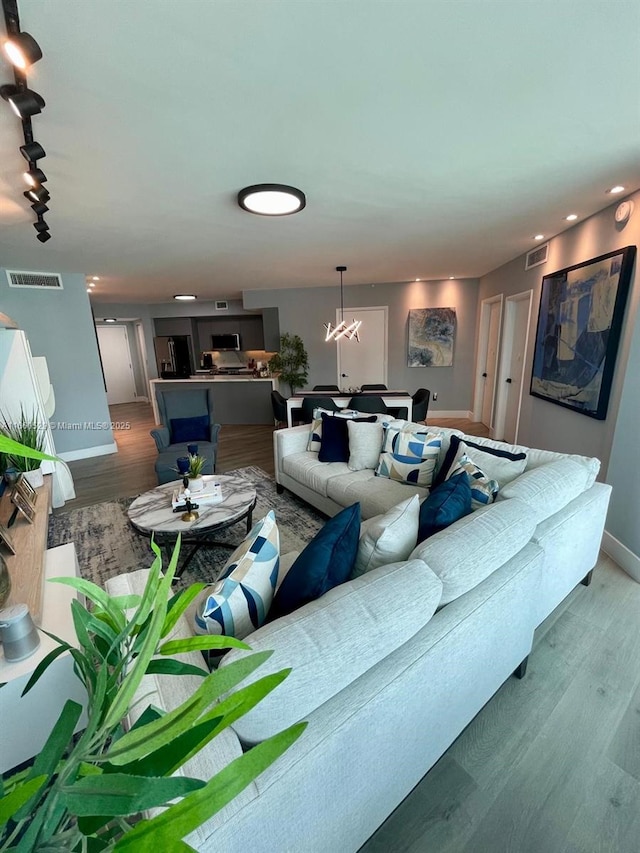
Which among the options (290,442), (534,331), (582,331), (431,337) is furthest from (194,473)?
(431,337)

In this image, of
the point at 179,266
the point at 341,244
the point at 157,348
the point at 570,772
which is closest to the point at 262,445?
the point at 179,266

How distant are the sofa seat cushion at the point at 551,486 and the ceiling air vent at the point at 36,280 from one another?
565 centimetres

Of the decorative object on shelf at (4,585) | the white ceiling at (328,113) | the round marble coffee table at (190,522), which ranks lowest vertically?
the round marble coffee table at (190,522)

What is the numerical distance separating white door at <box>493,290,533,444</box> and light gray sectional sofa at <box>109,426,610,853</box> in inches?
138

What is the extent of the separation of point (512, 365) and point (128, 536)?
16.5 ft

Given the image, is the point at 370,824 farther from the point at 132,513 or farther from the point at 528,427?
the point at 528,427

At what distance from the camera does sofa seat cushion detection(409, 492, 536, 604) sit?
1.19m

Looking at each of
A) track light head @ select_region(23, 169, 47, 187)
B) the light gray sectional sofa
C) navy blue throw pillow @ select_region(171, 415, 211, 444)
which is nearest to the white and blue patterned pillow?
the light gray sectional sofa

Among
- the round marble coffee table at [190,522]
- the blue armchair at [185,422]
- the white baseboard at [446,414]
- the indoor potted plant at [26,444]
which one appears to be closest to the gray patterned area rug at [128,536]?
the round marble coffee table at [190,522]

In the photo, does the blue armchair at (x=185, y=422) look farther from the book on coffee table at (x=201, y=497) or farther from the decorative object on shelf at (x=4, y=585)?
the decorative object on shelf at (x=4, y=585)

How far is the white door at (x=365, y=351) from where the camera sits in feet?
22.3

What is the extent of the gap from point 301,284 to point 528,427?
14.2 feet

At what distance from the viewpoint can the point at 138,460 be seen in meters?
5.02

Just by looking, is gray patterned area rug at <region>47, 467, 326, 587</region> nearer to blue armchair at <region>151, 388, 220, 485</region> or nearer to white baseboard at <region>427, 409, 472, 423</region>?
blue armchair at <region>151, 388, 220, 485</region>
